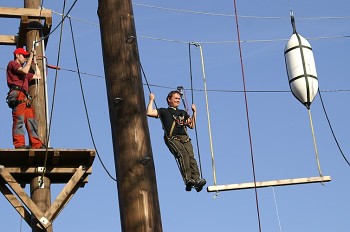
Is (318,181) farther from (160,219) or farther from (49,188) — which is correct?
Answer: (160,219)

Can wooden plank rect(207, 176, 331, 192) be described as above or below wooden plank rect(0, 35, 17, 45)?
below

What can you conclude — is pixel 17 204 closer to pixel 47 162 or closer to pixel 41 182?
pixel 41 182

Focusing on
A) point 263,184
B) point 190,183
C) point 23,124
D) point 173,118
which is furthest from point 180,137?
point 23,124

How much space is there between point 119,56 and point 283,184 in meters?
4.67

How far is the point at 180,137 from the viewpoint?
10758 mm

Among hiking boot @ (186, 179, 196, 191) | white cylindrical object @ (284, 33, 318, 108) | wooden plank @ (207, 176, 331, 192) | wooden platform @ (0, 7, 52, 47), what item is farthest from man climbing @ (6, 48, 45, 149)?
white cylindrical object @ (284, 33, 318, 108)

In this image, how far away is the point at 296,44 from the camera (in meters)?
11.1

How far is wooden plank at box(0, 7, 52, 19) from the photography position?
1140 cm

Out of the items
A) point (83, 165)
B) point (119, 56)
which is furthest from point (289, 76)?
point (119, 56)

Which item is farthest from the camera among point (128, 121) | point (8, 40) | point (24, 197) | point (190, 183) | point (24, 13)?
point (8, 40)

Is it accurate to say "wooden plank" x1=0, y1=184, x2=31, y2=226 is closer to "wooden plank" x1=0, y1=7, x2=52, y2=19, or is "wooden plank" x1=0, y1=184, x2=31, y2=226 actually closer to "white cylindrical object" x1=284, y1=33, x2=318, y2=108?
"wooden plank" x1=0, y1=7, x2=52, y2=19

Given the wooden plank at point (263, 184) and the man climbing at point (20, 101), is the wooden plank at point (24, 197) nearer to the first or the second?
the man climbing at point (20, 101)

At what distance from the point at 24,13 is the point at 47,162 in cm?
237

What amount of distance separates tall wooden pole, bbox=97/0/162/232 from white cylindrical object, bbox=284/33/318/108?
512 centimetres
